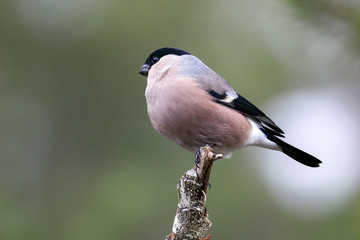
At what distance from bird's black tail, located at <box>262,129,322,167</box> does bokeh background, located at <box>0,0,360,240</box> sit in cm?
33

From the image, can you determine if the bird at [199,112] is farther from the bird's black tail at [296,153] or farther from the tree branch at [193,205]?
the tree branch at [193,205]

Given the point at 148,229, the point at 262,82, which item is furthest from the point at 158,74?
the point at 262,82

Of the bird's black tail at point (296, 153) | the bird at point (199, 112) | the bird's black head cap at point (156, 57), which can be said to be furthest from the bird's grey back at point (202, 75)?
the bird's black tail at point (296, 153)

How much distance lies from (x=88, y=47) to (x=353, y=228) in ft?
13.9

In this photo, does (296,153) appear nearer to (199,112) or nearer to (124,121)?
(199,112)

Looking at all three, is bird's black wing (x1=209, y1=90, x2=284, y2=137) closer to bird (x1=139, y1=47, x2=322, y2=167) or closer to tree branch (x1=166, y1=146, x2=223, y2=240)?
bird (x1=139, y1=47, x2=322, y2=167)

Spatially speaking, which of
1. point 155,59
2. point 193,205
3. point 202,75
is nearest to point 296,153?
point 202,75

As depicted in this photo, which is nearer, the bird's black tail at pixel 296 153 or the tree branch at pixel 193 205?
the tree branch at pixel 193 205

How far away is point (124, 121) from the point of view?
219 inches

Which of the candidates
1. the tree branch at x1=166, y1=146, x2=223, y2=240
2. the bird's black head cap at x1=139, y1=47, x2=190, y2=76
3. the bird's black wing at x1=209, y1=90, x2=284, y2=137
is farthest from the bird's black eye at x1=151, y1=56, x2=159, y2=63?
the tree branch at x1=166, y1=146, x2=223, y2=240

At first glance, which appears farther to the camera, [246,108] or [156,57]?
[156,57]

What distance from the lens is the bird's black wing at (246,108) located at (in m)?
3.62

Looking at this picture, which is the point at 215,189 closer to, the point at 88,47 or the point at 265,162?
the point at 265,162

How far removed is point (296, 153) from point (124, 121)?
7.49 ft
